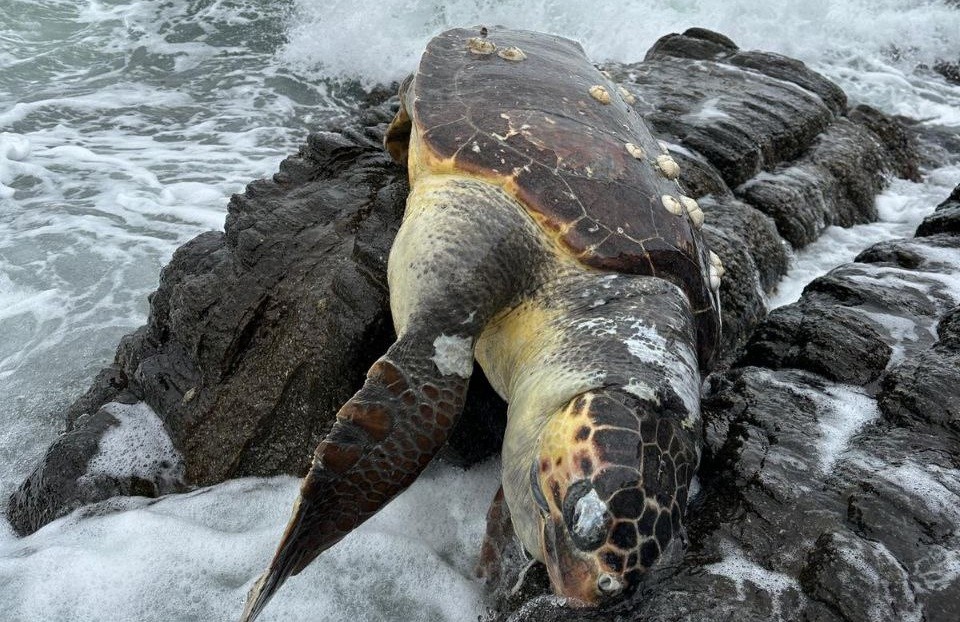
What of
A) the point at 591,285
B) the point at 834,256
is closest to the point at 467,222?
the point at 591,285

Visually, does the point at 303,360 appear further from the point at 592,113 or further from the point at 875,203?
the point at 875,203

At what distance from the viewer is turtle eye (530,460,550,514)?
7.02ft

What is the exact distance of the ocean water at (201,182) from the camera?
117 inches

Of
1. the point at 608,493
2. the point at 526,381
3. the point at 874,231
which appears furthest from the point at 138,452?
the point at 874,231

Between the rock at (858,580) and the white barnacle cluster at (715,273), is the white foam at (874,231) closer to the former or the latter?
the white barnacle cluster at (715,273)

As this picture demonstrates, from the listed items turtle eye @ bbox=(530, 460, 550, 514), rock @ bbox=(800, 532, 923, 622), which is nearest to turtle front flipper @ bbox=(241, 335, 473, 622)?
turtle eye @ bbox=(530, 460, 550, 514)

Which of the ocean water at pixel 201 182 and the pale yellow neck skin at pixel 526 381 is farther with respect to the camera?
the ocean water at pixel 201 182

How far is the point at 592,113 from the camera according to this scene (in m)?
3.76

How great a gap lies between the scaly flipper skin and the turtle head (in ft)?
1.70

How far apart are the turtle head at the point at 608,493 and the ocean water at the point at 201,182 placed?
96cm

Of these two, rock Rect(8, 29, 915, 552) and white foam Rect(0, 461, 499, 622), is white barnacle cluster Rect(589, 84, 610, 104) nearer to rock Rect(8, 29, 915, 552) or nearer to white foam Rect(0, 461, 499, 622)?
rock Rect(8, 29, 915, 552)

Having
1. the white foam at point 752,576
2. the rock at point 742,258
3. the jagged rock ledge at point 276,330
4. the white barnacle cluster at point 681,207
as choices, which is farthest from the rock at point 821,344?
the white foam at point 752,576

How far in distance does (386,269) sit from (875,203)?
518 cm

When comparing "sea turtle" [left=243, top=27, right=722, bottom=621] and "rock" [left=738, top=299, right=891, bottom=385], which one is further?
"rock" [left=738, top=299, right=891, bottom=385]
